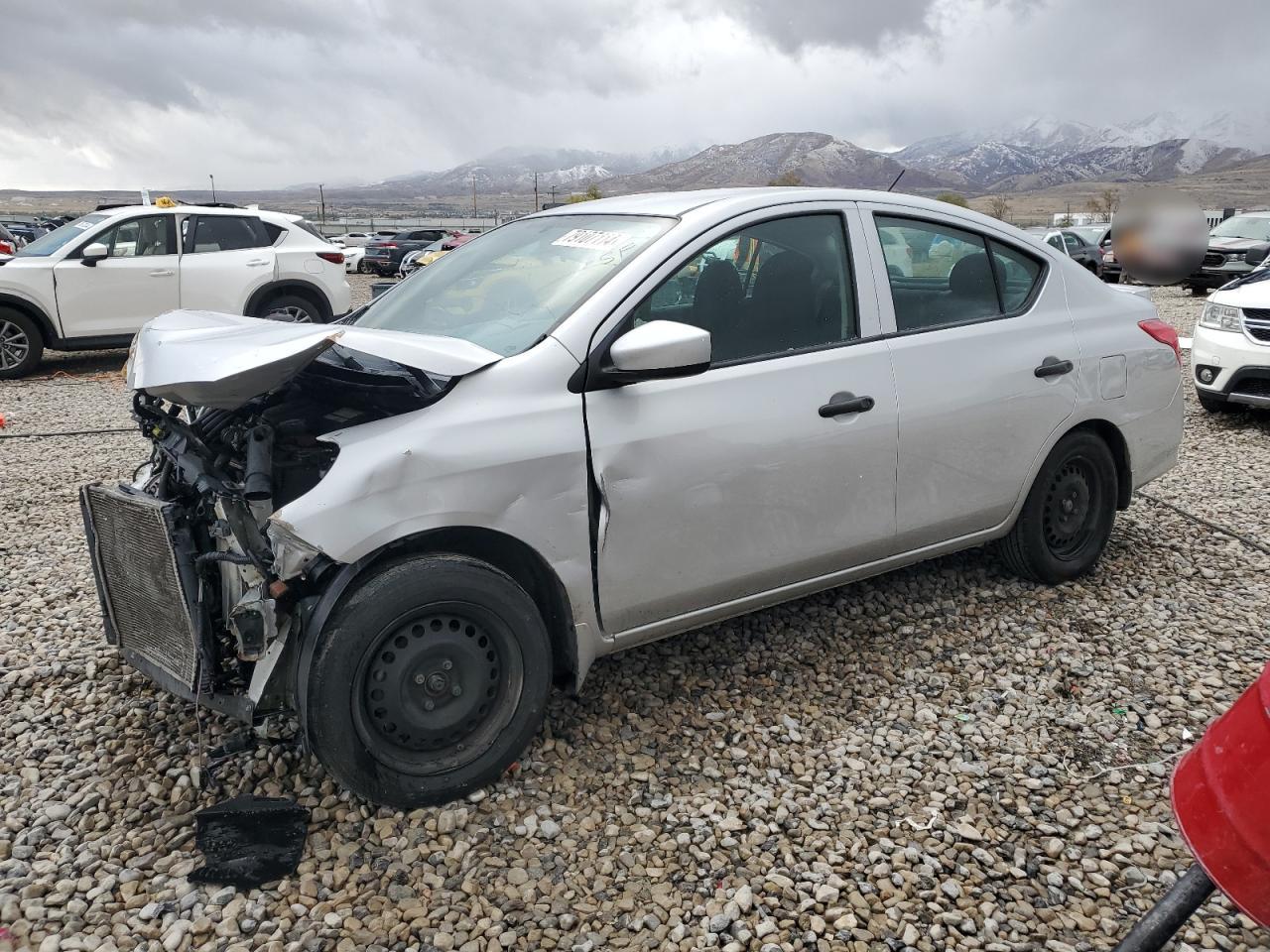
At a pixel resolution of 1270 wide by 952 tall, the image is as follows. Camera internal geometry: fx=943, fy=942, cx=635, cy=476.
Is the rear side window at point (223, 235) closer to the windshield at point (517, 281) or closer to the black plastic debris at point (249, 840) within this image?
the windshield at point (517, 281)

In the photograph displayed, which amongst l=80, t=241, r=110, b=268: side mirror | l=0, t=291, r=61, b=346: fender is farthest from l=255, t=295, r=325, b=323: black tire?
l=0, t=291, r=61, b=346: fender

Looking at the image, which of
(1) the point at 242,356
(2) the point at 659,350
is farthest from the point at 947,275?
(1) the point at 242,356

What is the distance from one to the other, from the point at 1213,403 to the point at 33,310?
11819 mm

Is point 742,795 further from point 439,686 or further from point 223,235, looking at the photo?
point 223,235

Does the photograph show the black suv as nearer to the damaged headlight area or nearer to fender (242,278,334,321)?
fender (242,278,334,321)

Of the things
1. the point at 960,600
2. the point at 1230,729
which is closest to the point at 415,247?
the point at 960,600

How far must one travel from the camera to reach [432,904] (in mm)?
2463

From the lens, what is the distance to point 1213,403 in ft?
26.0

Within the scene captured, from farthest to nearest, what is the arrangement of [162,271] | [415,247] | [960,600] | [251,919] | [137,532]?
1. [415,247]
2. [162,271]
3. [960,600]
4. [137,532]
5. [251,919]

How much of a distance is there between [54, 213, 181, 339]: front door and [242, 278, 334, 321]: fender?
2.56 ft

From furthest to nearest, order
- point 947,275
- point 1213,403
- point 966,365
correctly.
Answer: point 1213,403 → point 947,275 → point 966,365

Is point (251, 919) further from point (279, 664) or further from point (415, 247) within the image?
point (415, 247)

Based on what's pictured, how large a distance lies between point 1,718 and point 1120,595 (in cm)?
455

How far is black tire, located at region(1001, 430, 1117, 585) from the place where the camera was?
13.5ft
